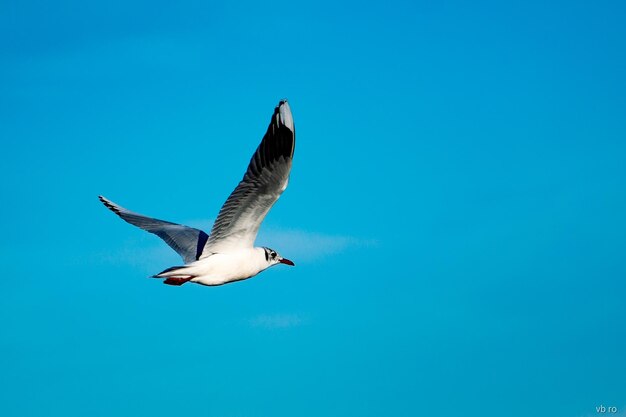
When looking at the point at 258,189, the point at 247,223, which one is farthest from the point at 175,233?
the point at 258,189

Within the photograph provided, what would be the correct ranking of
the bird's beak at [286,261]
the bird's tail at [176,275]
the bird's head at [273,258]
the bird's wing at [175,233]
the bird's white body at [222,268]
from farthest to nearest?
1. the bird's beak at [286,261]
2. the bird's wing at [175,233]
3. the bird's head at [273,258]
4. the bird's white body at [222,268]
5. the bird's tail at [176,275]

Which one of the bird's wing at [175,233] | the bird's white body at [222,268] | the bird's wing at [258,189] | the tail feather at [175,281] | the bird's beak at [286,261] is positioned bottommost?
the tail feather at [175,281]

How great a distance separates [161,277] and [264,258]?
191cm

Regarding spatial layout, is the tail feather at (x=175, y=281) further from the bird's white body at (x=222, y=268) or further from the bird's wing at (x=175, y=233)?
the bird's wing at (x=175, y=233)

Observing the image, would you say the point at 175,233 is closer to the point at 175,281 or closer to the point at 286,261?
the point at 286,261

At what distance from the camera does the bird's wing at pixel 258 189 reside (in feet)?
39.1

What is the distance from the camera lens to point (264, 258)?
13852mm

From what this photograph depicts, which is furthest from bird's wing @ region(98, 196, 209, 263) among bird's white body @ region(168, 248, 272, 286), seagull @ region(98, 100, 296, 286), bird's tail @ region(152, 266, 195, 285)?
bird's tail @ region(152, 266, 195, 285)

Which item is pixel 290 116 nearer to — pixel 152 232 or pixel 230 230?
pixel 230 230

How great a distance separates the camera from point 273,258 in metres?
14.3

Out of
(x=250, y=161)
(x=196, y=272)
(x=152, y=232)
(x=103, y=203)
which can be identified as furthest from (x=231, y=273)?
(x=103, y=203)

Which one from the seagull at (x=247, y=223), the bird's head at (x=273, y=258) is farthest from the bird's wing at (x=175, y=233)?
the bird's head at (x=273, y=258)

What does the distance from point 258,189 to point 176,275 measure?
1.61 metres

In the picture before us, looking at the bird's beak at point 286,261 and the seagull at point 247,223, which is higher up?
the bird's beak at point 286,261
